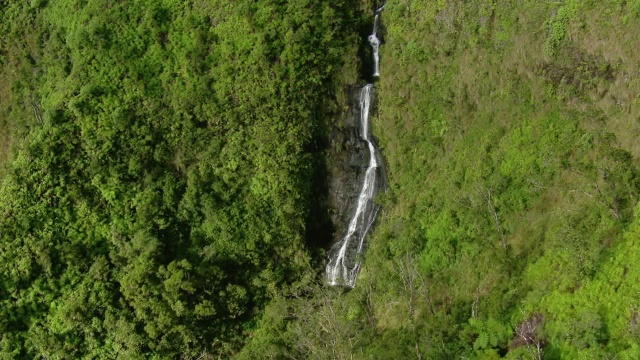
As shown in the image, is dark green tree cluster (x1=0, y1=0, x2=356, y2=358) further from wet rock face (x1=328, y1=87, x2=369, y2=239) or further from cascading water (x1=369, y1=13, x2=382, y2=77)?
cascading water (x1=369, y1=13, x2=382, y2=77)

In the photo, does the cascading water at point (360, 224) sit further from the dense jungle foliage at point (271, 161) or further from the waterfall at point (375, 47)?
the waterfall at point (375, 47)

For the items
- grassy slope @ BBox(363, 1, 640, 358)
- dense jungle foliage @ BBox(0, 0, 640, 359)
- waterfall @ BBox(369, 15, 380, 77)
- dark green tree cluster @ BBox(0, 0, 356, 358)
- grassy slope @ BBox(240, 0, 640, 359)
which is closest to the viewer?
grassy slope @ BBox(240, 0, 640, 359)

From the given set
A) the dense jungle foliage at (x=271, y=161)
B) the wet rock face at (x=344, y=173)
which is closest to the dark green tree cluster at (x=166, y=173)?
the dense jungle foliage at (x=271, y=161)

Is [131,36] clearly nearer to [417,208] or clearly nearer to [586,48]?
[417,208]

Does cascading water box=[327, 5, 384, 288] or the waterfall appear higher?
the waterfall

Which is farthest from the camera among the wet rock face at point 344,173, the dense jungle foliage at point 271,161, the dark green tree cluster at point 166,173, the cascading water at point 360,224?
the wet rock face at point 344,173

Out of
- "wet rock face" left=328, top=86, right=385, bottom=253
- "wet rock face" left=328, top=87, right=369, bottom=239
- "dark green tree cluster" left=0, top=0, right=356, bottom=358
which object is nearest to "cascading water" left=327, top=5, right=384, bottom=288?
"wet rock face" left=328, top=86, right=385, bottom=253

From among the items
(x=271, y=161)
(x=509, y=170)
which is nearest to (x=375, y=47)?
(x=271, y=161)

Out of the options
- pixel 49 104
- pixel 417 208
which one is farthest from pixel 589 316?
pixel 49 104
